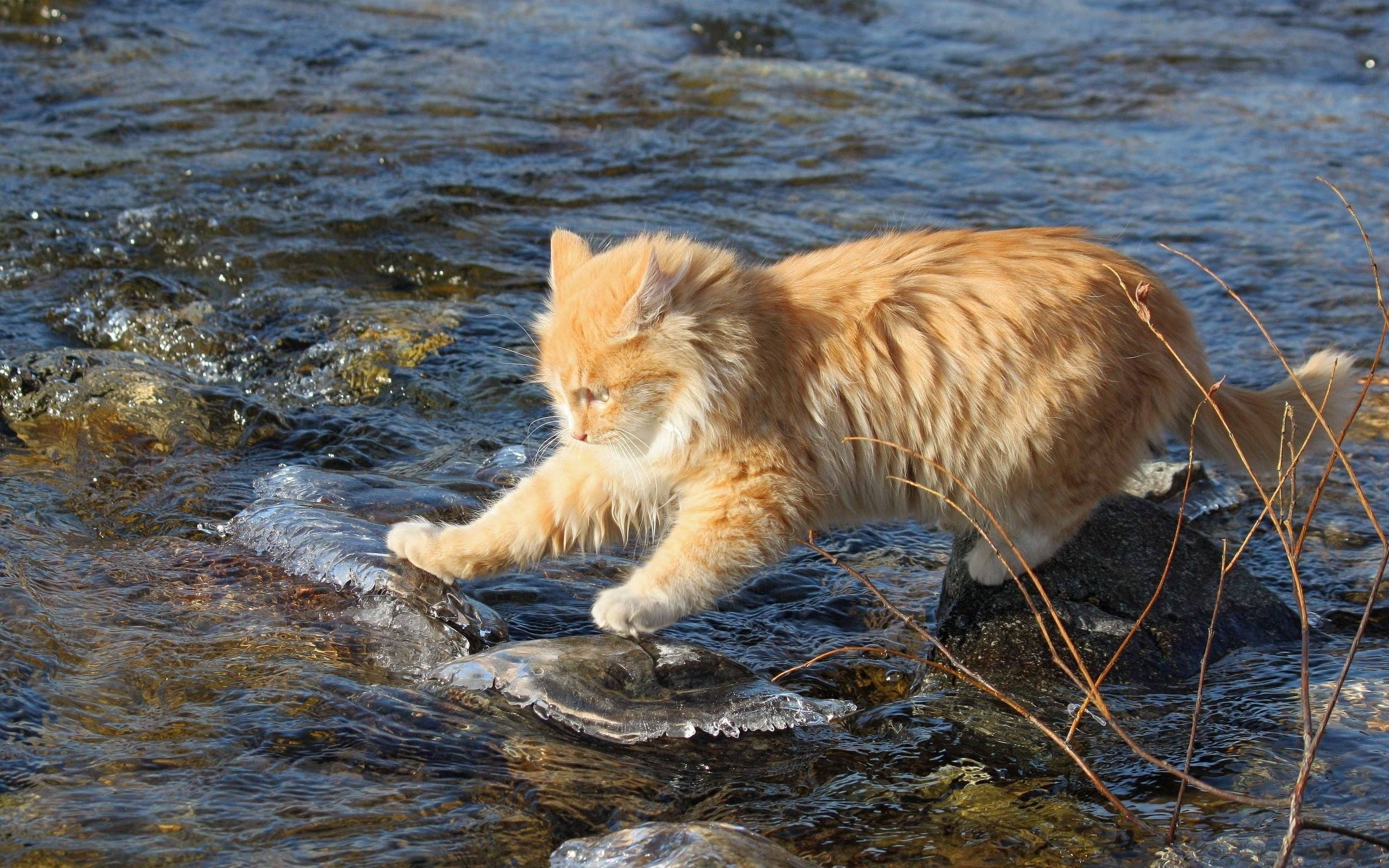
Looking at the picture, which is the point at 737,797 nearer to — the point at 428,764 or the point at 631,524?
the point at 428,764

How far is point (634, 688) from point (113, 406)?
2711mm

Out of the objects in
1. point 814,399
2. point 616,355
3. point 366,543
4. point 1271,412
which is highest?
point 616,355

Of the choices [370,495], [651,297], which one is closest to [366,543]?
[370,495]

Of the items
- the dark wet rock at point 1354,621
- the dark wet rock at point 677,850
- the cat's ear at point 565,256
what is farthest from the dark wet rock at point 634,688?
the dark wet rock at point 1354,621

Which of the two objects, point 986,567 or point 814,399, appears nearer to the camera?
point 814,399

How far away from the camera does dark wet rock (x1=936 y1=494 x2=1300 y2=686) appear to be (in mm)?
4250

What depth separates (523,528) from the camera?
409 centimetres

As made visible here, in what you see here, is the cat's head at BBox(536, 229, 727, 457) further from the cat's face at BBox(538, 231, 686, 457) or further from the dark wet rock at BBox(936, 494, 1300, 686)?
the dark wet rock at BBox(936, 494, 1300, 686)

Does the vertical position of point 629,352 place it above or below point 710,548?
above

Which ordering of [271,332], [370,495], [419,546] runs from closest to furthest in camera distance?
[419,546] → [370,495] → [271,332]

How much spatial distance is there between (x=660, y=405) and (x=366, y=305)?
302 cm

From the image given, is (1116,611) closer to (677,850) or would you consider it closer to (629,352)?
(629,352)

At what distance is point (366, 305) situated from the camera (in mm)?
6402

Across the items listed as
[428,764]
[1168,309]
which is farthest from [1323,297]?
[428,764]
